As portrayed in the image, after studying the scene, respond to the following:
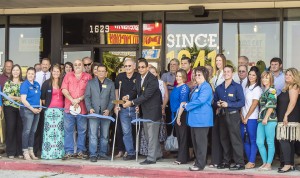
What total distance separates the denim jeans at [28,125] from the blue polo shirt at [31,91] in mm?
208

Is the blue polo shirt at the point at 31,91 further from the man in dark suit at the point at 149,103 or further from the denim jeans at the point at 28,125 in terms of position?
the man in dark suit at the point at 149,103

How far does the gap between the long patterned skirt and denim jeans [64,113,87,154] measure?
12 centimetres

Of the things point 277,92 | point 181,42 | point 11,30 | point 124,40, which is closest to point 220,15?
point 181,42

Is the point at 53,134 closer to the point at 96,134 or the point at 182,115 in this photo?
the point at 96,134

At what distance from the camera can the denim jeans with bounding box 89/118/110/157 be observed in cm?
1012

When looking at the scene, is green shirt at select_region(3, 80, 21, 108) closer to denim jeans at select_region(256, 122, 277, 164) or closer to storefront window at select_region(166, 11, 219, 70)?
storefront window at select_region(166, 11, 219, 70)

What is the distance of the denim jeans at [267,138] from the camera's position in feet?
29.9

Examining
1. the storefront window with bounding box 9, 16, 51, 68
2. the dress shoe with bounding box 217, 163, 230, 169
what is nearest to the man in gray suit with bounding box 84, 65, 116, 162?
the dress shoe with bounding box 217, 163, 230, 169

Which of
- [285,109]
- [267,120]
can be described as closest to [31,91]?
[267,120]

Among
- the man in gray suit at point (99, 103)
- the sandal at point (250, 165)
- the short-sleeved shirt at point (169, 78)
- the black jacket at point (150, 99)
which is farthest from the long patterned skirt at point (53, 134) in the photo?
the sandal at point (250, 165)

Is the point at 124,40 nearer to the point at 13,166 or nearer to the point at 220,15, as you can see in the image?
the point at 220,15

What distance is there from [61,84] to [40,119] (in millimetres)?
876

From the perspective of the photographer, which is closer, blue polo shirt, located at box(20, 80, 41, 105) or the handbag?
blue polo shirt, located at box(20, 80, 41, 105)

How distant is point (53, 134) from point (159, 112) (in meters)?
2.16
